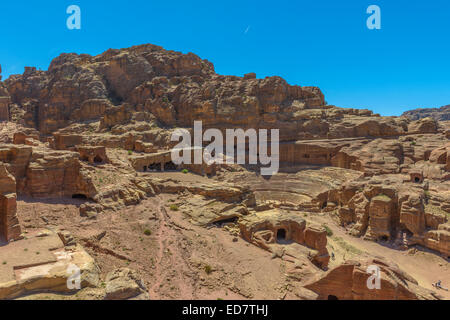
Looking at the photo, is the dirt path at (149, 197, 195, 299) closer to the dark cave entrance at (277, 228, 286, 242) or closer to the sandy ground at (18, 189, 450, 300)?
the sandy ground at (18, 189, 450, 300)

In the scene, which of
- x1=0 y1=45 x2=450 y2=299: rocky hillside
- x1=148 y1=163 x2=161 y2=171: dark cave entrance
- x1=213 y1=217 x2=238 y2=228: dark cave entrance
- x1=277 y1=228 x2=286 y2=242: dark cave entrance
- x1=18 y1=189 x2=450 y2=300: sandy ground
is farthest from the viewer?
x1=148 y1=163 x2=161 y2=171: dark cave entrance

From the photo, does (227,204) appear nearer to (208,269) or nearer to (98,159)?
(208,269)

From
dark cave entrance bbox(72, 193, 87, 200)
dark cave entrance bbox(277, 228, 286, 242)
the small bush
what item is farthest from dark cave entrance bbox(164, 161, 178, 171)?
the small bush

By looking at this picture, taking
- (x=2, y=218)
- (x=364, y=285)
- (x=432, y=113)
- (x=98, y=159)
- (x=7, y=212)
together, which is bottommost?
(x=364, y=285)

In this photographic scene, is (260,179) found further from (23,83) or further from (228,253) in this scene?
(23,83)

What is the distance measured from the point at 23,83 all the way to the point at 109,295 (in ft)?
222

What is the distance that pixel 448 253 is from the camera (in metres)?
19.8

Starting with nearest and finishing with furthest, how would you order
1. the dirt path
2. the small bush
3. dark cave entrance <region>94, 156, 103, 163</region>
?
1. the dirt path
2. the small bush
3. dark cave entrance <region>94, 156, 103, 163</region>

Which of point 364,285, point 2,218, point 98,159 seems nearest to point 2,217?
point 2,218

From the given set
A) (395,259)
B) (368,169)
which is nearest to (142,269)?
(395,259)

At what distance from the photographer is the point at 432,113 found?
108 meters

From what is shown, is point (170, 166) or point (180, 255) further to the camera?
point (170, 166)

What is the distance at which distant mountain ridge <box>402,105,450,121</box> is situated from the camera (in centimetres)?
9969

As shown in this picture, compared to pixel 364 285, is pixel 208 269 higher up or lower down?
lower down
